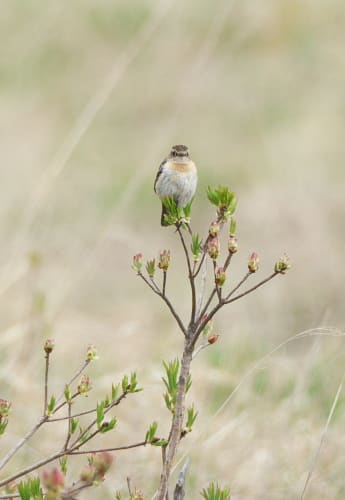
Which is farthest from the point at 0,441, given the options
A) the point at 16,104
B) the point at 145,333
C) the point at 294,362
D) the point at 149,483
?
the point at 16,104

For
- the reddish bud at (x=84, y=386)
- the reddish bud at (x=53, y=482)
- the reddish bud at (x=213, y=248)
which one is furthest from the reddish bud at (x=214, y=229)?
the reddish bud at (x=53, y=482)

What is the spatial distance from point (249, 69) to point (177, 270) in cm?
440

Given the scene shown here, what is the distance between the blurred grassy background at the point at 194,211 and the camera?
476cm

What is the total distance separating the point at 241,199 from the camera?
386 inches

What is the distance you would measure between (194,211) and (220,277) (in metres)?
7.45

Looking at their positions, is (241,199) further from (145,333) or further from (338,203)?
(145,333)

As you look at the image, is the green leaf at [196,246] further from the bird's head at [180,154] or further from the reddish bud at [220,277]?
the bird's head at [180,154]

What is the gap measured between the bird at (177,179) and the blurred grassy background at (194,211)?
2.42 feet

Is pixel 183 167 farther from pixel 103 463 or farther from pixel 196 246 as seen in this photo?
pixel 103 463

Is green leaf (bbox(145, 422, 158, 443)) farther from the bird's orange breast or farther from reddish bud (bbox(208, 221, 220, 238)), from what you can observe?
the bird's orange breast

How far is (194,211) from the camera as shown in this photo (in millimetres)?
9961

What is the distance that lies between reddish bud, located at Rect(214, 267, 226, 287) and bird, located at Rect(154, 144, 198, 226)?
912mm

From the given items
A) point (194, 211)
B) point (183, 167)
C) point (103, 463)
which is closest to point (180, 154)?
point (183, 167)

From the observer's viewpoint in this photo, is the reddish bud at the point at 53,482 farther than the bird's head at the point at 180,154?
No
